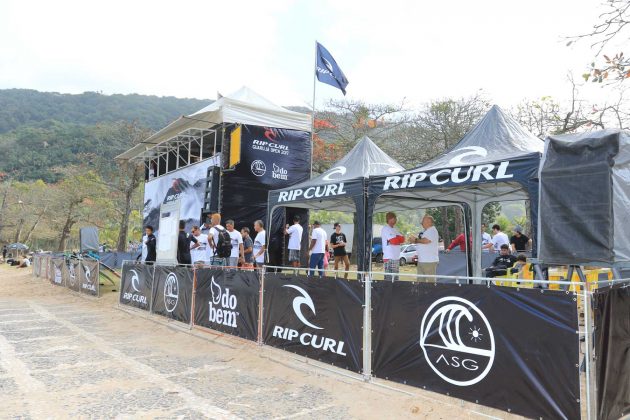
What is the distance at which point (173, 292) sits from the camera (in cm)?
995

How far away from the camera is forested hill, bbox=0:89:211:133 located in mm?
91312

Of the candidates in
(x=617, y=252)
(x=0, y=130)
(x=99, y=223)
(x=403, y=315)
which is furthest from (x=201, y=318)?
(x=0, y=130)

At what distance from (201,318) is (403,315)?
4993 millimetres

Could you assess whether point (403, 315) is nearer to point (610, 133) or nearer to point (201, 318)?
point (610, 133)

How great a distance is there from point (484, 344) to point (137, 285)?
9875mm

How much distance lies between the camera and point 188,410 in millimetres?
4664

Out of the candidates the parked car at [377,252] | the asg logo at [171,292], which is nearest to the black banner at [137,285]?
the asg logo at [171,292]

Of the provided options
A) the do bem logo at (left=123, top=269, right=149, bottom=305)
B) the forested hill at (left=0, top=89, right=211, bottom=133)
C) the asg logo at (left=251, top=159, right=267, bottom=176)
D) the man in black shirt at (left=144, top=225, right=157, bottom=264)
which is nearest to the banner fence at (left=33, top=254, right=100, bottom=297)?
the do bem logo at (left=123, top=269, right=149, bottom=305)

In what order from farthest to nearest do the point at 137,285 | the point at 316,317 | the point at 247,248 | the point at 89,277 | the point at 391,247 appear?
1. the point at 89,277
2. the point at 137,285
3. the point at 247,248
4. the point at 391,247
5. the point at 316,317

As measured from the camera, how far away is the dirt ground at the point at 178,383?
181 inches

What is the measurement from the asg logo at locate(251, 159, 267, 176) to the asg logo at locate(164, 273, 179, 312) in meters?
5.23

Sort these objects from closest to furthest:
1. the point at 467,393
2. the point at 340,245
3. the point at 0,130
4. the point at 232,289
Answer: the point at 467,393 → the point at 232,289 → the point at 340,245 → the point at 0,130

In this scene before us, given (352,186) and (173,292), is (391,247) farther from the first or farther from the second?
(173,292)

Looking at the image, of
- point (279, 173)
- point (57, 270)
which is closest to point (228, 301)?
point (279, 173)
